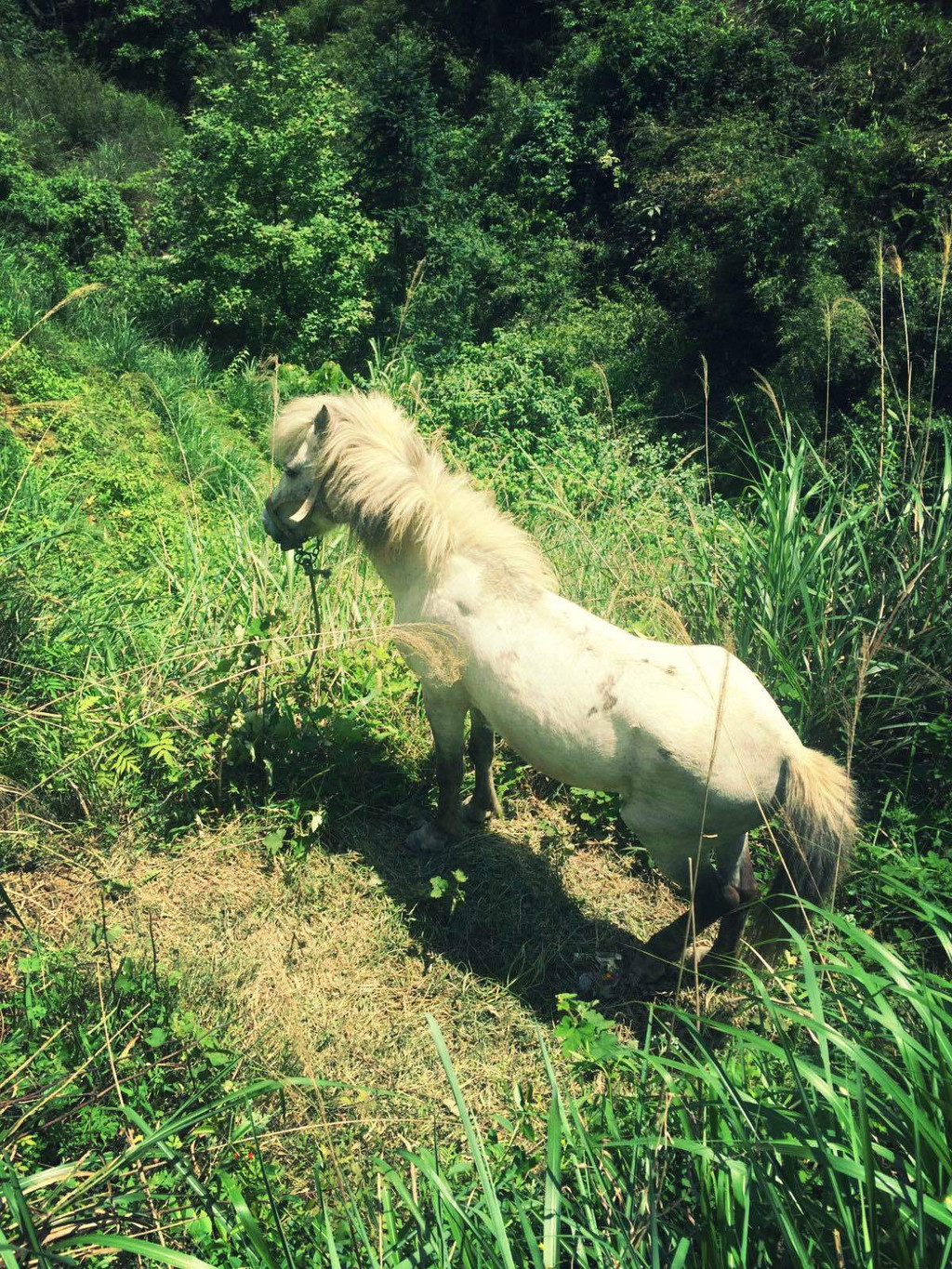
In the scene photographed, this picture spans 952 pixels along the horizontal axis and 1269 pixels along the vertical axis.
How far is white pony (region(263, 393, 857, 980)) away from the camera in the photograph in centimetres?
298

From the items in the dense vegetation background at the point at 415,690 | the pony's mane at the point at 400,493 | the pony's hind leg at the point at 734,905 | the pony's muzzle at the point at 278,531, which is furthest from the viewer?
the pony's muzzle at the point at 278,531

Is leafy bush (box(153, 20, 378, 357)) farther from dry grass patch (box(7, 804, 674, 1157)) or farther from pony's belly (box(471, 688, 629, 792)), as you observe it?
pony's belly (box(471, 688, 629, 792))

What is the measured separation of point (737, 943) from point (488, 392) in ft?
17.9

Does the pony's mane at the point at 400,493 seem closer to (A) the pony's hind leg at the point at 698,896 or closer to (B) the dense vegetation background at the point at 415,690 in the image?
(B) the dense vegetation background at the point at 415,690

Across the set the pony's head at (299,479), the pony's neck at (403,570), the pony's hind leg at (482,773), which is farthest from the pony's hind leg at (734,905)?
the pony's head at (299,479)

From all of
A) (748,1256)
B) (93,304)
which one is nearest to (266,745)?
(748,1256)

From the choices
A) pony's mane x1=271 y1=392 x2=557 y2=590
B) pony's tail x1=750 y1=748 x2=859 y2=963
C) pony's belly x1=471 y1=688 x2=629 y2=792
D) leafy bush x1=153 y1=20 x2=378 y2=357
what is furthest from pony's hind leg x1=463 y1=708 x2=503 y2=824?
leafy bush x1=153 y1=20 x2=378 y2=357

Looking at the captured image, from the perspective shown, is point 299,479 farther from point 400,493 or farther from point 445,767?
point 445,767

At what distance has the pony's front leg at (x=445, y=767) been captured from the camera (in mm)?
3686

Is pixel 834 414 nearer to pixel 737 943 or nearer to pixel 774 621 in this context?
pixel 774 621

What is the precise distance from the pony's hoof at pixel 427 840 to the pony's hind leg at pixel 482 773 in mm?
205

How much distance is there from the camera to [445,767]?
3.84 m

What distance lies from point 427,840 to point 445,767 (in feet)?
1.20

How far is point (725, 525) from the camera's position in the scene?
15.1ft
